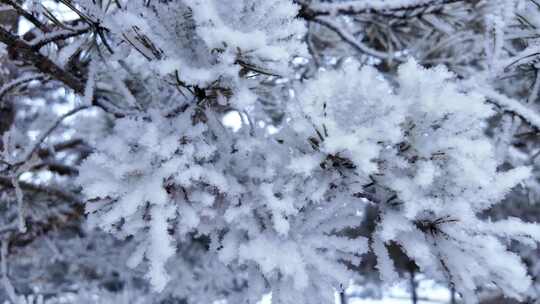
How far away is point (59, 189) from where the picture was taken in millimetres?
2801

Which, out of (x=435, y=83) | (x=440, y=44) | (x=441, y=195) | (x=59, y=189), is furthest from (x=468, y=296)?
(x=59, y=189)

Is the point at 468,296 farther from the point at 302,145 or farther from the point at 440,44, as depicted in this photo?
the point at 440,44

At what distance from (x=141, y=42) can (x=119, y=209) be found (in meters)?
0.37

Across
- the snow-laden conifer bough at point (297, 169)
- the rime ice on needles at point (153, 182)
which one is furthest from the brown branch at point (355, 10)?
the rime ice on needles at point (153, 182)

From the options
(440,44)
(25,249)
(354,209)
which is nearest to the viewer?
(354,209)

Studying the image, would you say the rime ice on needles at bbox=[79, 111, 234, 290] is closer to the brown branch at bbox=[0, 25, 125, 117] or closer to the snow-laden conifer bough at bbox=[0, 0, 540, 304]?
the snow-laden conifer bough at bbox=[0, 0, 540, 304]

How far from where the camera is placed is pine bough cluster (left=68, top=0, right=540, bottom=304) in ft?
3.35

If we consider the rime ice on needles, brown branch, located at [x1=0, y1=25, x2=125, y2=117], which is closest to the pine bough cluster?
the rime ice on needles

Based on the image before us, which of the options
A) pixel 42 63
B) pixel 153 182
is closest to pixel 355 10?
pixel 42 63

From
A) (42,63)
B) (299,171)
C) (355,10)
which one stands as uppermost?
(355,10)

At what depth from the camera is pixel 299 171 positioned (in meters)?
1.00

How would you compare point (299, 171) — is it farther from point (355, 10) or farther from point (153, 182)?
point (355, 10)

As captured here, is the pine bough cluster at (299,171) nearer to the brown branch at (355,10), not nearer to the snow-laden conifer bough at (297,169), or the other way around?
the snow-laden conifer bough at (297,169)

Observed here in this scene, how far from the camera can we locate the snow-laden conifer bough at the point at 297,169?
3.35 feet
